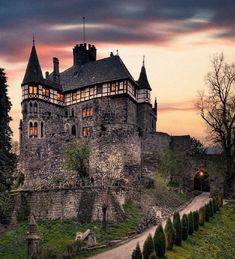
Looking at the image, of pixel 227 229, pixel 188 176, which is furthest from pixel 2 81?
pixel 188 176

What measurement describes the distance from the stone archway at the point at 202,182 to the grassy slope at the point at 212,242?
17896mm

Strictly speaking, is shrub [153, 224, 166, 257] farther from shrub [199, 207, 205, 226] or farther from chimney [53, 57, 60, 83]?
chimney [53, 57, 60, 83]

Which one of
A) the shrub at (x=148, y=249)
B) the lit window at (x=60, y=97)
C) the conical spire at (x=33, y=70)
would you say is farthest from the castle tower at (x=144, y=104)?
the shrub at (x=148, y=249)

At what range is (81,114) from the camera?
228 feet

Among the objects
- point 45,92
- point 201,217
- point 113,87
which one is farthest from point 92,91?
point 201,217

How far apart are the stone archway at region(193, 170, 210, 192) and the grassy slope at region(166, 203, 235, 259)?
58.7 feet

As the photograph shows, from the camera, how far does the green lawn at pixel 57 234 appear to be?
36.0 meters

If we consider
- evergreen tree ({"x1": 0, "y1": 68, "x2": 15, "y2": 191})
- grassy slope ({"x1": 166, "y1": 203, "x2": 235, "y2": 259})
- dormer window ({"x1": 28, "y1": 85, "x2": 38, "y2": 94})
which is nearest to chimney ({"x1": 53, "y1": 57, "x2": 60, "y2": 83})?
A: dormer window ({"x1": 28, "y1": 85, "x2": 38, "y2": 94})

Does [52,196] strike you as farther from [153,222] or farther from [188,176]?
[188,176]

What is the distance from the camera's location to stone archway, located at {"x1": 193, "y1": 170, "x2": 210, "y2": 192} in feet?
218

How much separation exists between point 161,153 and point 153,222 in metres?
19.7

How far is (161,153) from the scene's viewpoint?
64188mm

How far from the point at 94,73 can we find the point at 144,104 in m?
9.95

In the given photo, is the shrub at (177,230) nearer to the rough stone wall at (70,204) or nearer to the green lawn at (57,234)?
the green lawn at (57,234)
